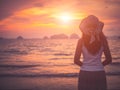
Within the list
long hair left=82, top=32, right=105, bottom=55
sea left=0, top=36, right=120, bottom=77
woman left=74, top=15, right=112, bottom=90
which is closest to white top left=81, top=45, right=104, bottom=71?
woman left=74, top=15, right=112, bottom=90

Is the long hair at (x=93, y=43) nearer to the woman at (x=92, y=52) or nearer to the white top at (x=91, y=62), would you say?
the woman at (x=92, y=52)

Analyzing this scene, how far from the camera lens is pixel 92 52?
4.85m

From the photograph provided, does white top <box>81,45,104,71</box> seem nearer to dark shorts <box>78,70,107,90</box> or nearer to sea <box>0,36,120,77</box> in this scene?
dark shorts <box>78,70,107,90</box>

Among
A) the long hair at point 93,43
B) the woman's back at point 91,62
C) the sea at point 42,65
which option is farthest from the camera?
the sea at point 42,65

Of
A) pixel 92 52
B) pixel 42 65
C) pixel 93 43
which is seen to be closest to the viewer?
pixel 93 43

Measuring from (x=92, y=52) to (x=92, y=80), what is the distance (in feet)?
1.72

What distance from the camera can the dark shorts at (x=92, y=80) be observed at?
Answer: 4879 mm

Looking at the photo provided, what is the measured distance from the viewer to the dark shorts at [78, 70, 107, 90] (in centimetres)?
488

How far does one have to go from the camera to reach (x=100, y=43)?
4738 millimetres

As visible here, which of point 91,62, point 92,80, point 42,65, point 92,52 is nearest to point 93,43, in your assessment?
point 92,52

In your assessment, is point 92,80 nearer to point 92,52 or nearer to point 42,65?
point 92,52

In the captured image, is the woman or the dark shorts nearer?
the woman

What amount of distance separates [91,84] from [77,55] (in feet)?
1.97

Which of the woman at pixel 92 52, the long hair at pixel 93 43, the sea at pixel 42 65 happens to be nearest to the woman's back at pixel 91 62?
the woman at pixel 92 52
